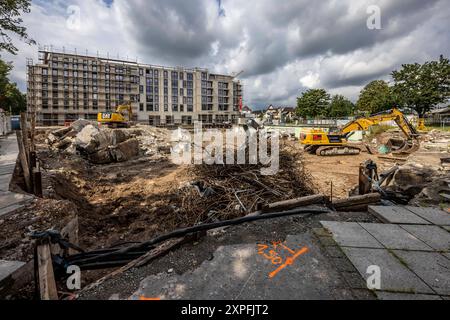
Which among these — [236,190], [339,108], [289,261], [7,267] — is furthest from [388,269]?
[339,108]

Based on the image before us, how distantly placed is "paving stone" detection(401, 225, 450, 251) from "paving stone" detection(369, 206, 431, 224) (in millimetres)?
155

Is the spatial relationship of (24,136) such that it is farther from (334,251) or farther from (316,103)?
(316,103)

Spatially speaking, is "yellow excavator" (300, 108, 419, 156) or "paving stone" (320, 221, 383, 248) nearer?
"paving stone" (320, 221, 383, 248)

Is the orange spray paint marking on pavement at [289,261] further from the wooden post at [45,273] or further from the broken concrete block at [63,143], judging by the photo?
the broken concrete block at [63,143]

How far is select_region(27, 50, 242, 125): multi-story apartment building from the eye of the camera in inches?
1961

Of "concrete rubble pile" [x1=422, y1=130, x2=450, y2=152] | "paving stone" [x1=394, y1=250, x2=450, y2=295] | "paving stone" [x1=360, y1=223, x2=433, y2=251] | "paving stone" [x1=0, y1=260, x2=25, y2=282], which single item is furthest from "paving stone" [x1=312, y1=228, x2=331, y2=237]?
"concrete rubble pile" [x1=422, y1=130, x2=450, y2=152]

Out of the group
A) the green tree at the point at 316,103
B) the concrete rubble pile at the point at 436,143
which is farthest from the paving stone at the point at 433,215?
the green tree at the point at 316,103

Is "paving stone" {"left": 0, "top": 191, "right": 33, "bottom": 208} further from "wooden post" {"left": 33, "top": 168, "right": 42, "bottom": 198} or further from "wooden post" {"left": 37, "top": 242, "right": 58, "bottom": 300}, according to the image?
"wooden post" {"left": 37, "top": 242, "right": 58, "bottom": 300}

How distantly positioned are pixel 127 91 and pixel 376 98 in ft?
192

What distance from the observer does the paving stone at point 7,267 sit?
7.82ft

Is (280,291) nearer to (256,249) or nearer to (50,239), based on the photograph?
(256,249)

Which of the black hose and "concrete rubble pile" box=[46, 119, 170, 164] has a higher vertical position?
"concrete rubble pile" box=[46, 119, 170, 164]

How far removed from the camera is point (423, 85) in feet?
113
